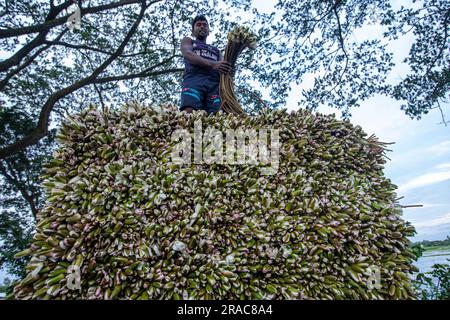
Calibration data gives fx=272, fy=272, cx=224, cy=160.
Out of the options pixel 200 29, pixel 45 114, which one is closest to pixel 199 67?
pixel 200 29

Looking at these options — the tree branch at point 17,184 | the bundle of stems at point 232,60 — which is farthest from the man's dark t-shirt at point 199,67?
the tree branch at point 17,184

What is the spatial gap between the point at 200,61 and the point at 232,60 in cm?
34

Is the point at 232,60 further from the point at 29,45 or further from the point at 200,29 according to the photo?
the point at 29,45

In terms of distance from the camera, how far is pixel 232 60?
8.63ft

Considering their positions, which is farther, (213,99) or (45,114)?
(45,114)

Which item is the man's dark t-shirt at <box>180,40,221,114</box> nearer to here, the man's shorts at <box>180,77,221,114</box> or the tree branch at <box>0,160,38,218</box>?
the man's shorts at <box>180,77,221,114</box>

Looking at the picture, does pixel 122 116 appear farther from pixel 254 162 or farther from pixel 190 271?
pixel 190 271

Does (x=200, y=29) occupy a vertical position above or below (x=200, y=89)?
above

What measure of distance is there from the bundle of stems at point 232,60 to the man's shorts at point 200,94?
1.00ft

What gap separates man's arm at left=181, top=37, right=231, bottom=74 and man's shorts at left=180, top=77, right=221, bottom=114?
0.55ft

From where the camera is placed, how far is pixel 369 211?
1.86 meters

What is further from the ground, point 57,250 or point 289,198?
point 289,198

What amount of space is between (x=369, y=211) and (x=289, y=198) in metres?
0.57

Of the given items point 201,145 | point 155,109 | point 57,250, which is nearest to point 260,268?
point 201,145
